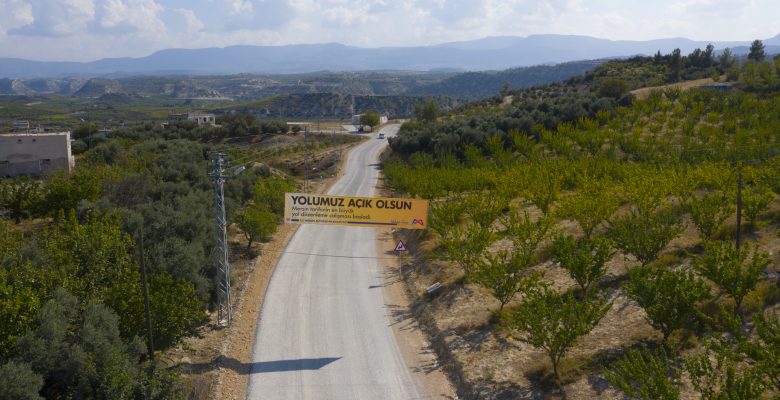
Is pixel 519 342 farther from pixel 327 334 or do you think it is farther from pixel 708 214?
pixel 708 214

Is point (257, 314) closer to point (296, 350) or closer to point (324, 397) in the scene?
point (296, 350)

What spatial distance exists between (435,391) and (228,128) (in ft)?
272

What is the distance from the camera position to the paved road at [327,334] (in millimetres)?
16422

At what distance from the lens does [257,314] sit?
22.2m

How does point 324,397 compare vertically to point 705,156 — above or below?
below

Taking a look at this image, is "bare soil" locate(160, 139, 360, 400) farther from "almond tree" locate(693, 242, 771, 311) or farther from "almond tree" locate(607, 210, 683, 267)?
"almond tree" locate(607, 210, 683, 267)

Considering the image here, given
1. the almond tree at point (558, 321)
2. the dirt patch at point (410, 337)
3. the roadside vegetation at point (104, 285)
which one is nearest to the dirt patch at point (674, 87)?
the dirt patch at point (410, 337)

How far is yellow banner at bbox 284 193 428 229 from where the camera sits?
23750 millimetres

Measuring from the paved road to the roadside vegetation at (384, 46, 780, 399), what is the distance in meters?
2.10

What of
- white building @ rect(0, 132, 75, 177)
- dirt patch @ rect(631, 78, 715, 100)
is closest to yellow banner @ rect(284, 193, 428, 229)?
white building @ rect(0, 132, 75, 177)

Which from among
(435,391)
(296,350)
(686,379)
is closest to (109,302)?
(296,350)

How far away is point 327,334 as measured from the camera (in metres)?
20.2

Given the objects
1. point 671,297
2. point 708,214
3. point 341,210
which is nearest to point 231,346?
point 341,210

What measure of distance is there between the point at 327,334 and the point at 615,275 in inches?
465
